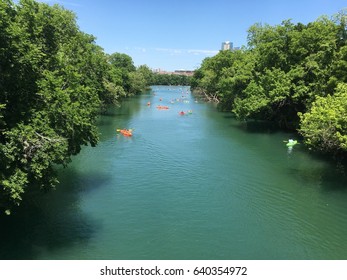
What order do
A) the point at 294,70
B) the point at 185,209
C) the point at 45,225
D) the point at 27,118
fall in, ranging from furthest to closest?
the point at 294,70, the point at 185,209, the point at 45,225, the point at 27,118

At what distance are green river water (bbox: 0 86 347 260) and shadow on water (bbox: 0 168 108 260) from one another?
0.04m

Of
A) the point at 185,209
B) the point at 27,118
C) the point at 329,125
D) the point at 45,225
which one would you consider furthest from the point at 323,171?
the point at 27,118

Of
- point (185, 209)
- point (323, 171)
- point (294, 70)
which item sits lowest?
point (185, 209)

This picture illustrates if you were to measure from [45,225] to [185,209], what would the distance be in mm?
7034

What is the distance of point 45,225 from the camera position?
639 inches

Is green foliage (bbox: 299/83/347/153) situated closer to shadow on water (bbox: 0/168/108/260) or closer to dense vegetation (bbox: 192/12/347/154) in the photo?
dense vegetation (bbox: 192/12/347/154)

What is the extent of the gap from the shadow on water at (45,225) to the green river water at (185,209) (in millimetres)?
43

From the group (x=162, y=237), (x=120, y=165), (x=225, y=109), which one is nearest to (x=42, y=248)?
(x=162, y=237)

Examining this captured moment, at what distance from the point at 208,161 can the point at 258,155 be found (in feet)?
18.0

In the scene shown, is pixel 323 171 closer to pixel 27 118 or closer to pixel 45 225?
pixel 45 225

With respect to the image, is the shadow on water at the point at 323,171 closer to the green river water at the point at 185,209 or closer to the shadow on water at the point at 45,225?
the green river water at the point at 185,209

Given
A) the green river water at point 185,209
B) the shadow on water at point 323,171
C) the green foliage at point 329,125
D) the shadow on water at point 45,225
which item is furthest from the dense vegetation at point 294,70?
the shadow on water at point 45,225

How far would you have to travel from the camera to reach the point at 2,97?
13.4 metres

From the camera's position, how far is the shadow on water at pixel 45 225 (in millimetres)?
14320
